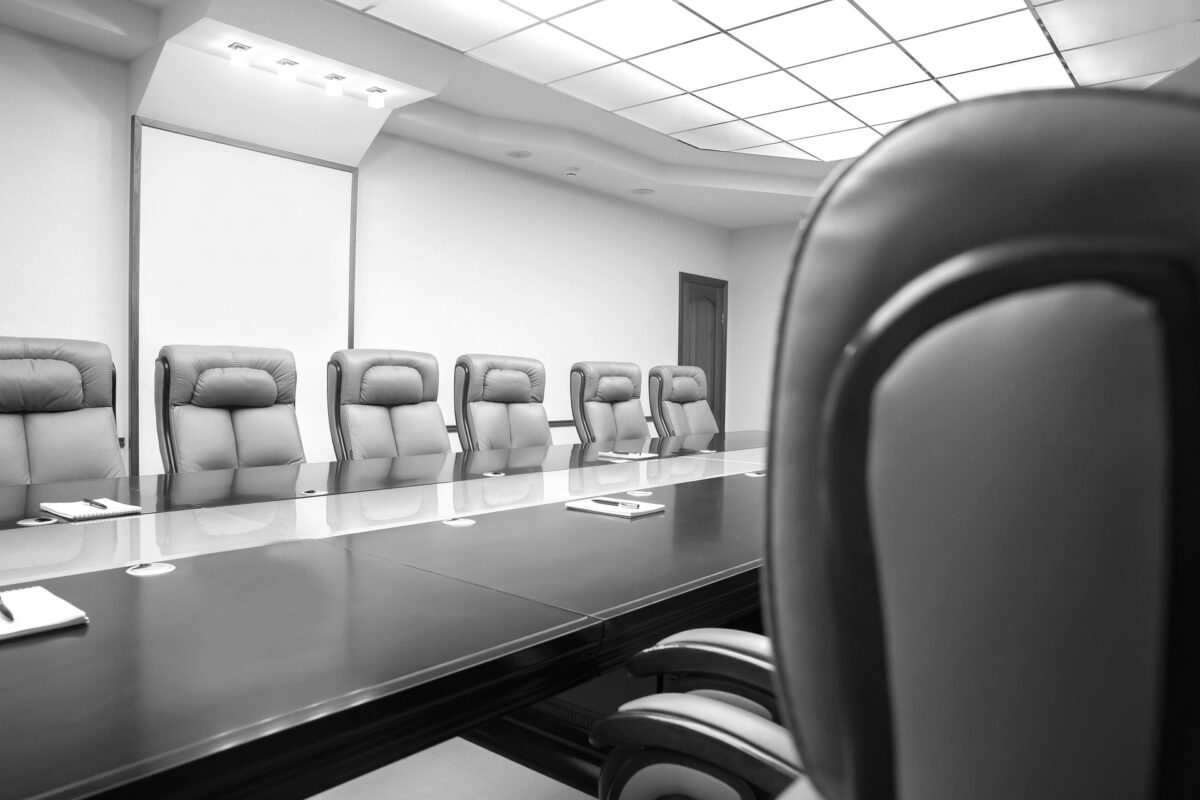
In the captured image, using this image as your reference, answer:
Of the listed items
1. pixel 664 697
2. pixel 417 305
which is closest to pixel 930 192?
pixel 664 697

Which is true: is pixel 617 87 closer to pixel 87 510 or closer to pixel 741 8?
pixel 741 8

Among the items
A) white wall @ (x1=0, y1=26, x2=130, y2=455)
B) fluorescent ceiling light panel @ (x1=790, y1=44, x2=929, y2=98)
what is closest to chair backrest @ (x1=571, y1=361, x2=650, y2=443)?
fluorescent ceiling light panel @ (x1=790, y1=44, x2=929, y2=98)

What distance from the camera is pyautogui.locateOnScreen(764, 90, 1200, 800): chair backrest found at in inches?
15.6

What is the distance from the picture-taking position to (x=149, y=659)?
3.28ft

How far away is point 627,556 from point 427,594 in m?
0.49

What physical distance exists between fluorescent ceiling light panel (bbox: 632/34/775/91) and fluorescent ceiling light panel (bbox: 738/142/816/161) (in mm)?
1745

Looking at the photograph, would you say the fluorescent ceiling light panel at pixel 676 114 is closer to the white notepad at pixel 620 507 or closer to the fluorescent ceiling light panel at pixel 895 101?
the fluorescent ceiling light panel at pixel 895 101

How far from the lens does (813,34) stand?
467 centimetres

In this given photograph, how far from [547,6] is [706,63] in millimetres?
1240

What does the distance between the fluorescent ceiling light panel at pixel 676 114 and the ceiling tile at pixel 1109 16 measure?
2333 millimetres

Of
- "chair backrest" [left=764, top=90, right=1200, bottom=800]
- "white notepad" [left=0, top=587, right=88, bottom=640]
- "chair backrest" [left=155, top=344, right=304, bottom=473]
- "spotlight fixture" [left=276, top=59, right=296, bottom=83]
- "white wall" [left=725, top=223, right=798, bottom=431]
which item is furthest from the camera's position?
"white wall" [left=725, top=223, right=798, bottom=431]

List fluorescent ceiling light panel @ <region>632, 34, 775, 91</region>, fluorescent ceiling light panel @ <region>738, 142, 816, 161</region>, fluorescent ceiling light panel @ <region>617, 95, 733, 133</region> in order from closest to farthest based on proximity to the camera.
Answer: fluorescent ceiling light panel @ <region>632, 34, 775, 91</region>, fluorescent ceiling light panel @ <region>617, 95, 733, 133</region>, fluorescent ceiling light panel @ <region>738, 142, 816, 161</region>

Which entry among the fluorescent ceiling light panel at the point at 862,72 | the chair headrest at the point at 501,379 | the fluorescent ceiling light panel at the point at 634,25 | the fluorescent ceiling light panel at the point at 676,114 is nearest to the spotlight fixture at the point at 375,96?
the fluorescent ceiling light panel at the point at 634,25

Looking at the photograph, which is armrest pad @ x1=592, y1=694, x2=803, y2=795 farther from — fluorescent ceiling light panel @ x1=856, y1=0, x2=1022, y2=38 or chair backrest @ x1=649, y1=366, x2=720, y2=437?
chair backrest @ x1=649, y1=366, x2=720, y2=437
